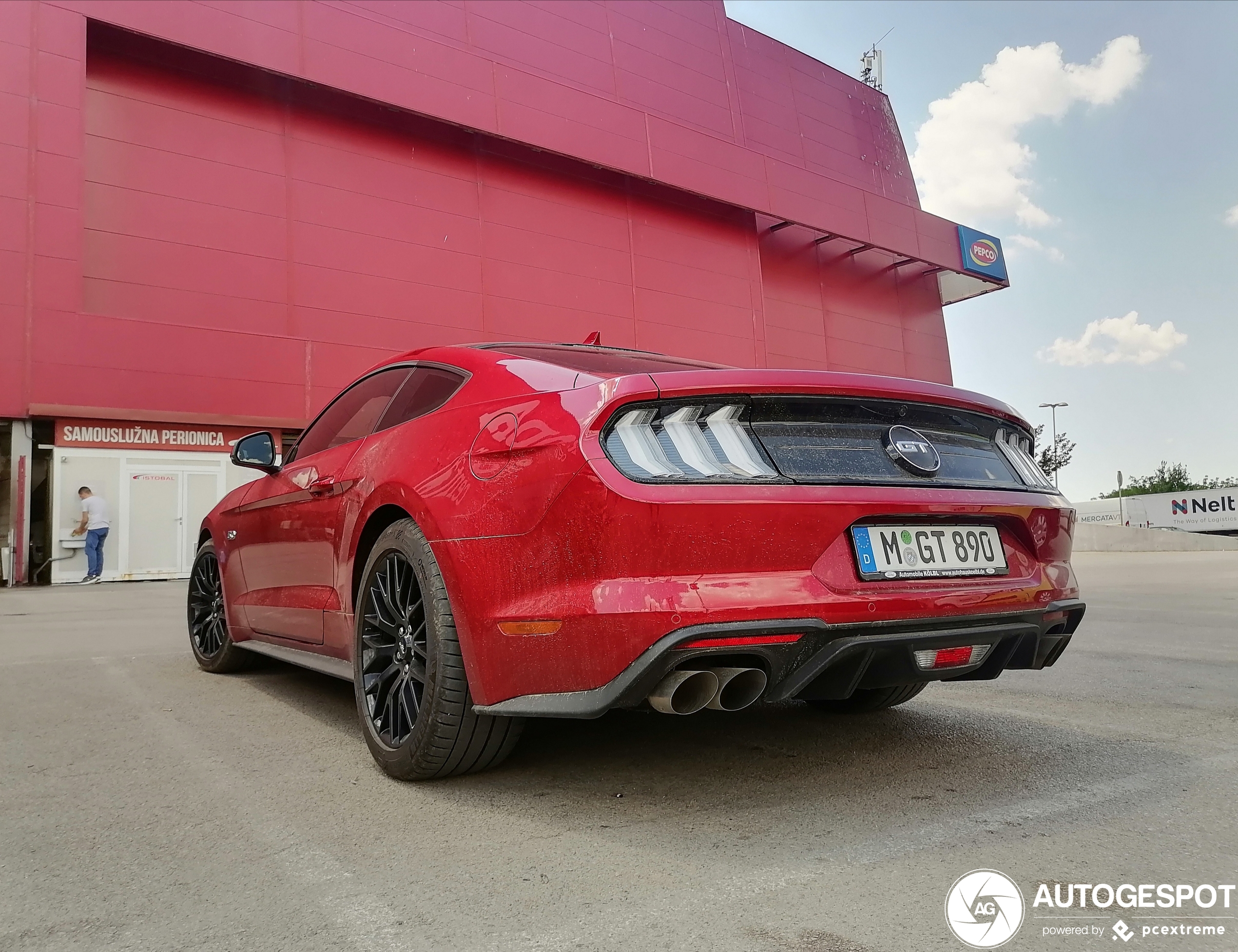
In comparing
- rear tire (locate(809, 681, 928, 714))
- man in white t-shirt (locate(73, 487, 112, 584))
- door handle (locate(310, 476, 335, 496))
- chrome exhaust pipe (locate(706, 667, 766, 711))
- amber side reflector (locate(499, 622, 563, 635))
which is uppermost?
man in white t-shirt (locate(73, 487, 112, 584))

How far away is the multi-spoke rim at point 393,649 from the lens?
254 centimetres

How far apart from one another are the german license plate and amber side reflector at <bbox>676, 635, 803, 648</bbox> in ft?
0.89

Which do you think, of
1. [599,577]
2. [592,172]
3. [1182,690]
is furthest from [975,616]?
[592,172]

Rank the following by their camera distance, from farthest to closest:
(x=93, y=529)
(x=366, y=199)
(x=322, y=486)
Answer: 1. (x=366, y=199)
2. (x=93, y=529)
3. (x=322, y=486)

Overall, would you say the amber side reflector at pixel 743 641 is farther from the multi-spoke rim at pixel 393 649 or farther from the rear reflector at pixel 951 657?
the multi-spoke rim at pixel 393 649

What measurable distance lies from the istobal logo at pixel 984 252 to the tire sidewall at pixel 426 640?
34769 millimetres

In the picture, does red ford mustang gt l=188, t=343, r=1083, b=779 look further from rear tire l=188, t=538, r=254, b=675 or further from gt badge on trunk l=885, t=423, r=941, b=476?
rear tire l=188, t=538, r=254, b=675

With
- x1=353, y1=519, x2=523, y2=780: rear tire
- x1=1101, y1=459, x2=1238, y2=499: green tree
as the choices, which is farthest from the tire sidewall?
x1=1101, y1=459, x2=1238, y2=499: green tree

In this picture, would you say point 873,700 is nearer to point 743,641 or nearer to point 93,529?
point 743,641

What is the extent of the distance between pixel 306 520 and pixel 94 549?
44.0 ft

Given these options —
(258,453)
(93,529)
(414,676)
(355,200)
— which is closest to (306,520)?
(258,453)

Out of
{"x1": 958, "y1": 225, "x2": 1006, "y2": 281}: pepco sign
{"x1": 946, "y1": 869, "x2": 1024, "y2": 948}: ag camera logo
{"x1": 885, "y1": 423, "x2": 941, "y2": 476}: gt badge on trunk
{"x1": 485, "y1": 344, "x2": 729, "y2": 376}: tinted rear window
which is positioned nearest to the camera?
{"x1": 946, "y1": 869, "x2": 1024, "y2": 948}: ag camera logo

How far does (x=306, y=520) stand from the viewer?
3.44 metres

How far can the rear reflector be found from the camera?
7.25 feet
